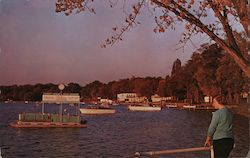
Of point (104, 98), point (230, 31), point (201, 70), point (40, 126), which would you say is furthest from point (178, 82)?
point (230, 31)

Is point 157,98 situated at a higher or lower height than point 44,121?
higher

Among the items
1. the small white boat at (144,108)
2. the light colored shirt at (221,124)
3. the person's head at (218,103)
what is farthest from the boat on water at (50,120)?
the small white boat at (144,108)

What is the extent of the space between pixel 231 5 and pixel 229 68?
1507 inches

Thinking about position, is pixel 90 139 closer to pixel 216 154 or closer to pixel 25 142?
pixel 25 142

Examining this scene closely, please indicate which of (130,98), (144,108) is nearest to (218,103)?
(144,108)

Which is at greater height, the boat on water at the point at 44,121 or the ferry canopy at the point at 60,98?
the ferry canopy at the point at 60,98

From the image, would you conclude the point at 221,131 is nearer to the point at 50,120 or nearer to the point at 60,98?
the point at 60,98

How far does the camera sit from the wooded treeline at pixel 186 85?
42.8 metres

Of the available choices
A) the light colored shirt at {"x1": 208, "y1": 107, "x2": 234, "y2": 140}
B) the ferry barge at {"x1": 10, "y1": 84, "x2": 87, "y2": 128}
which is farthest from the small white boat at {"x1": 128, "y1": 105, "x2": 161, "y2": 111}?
the light colored shirt at {"x1": 208, "y1": 107, "x2": 234, "y2": 140}

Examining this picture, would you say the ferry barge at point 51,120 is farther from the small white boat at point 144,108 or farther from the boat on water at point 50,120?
the small white boat at point 144,108

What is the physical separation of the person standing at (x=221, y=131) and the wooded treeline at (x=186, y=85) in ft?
67.4

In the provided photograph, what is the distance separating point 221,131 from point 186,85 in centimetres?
6271

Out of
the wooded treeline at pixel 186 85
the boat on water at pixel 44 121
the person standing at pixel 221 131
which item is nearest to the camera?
the person standing at pixel 221 131

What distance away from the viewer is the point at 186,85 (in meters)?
66.6
